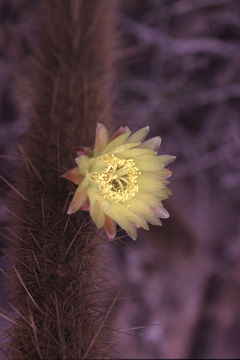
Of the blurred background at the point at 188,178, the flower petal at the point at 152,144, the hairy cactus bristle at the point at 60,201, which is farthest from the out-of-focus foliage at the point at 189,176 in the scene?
the flower petal at the point at 152,144

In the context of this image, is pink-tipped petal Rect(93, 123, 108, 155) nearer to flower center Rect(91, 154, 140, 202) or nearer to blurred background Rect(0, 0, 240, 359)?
flower center Rect(91, 154, 140, 202)

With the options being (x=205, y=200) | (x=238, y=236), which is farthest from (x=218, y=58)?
(x=238, y=236)

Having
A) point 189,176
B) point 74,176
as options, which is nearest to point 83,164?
point 74,176

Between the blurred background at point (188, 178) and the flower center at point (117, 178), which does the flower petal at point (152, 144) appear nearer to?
the flower center at point (117, 178)

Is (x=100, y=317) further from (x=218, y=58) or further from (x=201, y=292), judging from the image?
(x=218, y=58)

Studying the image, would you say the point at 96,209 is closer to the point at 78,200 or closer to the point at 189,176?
the point at 78,200

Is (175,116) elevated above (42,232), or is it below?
below

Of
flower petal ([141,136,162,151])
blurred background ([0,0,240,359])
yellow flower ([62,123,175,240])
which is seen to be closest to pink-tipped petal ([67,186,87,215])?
yellow flower ([62,123,175,240])
